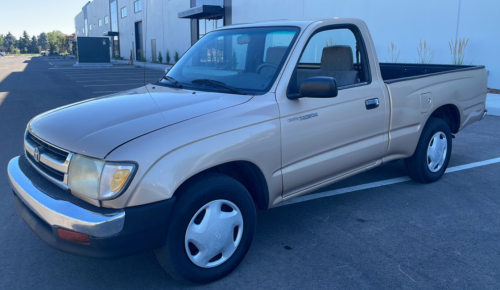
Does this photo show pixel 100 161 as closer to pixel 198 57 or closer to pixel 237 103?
pixel 237 103

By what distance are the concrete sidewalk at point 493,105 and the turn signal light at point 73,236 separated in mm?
9312

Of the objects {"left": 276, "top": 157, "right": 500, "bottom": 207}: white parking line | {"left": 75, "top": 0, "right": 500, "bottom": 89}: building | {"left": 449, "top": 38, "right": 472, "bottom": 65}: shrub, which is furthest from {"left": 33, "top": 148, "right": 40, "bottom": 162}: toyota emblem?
{"left": 449, "top": 38, "right": 472, "bottom": 65}: shrub

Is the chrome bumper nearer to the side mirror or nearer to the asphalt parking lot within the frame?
the asphalt parking lot

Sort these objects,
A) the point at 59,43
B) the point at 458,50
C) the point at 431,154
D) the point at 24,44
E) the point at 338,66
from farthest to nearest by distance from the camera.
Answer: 1. the point at 24,44
2. the point at 59,43
3. the point at 458,50
4. the point at 431,154
5. the point at 338,66

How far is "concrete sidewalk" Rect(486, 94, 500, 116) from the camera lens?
9.38 meters

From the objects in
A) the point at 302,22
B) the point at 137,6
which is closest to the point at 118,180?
the point at 302,22

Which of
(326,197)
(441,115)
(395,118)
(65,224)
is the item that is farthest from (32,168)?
(441,115)

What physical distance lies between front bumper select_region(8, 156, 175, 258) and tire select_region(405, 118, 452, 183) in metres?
3.21

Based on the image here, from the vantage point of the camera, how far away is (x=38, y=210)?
2785mm

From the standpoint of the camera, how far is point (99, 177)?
2557mm

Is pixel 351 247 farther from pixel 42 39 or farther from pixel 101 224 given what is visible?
pixel 42 39

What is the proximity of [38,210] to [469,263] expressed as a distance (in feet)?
10.1

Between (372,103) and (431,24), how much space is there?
10797 millimetres

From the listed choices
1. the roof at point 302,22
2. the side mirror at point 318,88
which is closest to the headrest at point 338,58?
the roof at point 302,22
